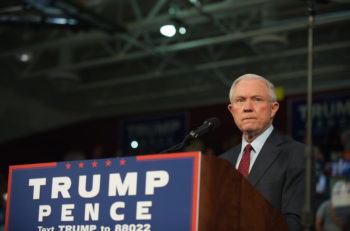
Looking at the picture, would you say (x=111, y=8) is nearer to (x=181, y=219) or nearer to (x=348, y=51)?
(x=348, y=51)

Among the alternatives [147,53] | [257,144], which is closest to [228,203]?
[257,144]

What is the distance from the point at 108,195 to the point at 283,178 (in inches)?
24.4

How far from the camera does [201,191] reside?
55.6 inches

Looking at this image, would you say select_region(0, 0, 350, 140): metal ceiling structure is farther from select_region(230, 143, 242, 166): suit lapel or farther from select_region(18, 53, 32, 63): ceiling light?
select_region(230, 143, 242, 166): suit lapel

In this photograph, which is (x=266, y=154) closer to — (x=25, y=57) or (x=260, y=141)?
(x=260, y=141)

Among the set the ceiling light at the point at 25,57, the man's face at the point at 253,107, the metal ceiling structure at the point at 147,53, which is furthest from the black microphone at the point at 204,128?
the ceiling light at the point at 25,57

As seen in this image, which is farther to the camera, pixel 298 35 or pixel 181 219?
pixel 298 35

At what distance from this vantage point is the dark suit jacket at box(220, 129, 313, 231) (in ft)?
5.88

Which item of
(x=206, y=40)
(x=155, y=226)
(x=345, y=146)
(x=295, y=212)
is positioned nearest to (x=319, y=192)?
(x=345, y=146)

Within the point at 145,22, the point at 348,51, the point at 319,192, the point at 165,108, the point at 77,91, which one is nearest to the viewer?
the point at 319,192

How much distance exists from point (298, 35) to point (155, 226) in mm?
8414

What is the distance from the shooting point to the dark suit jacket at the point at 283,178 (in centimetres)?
179

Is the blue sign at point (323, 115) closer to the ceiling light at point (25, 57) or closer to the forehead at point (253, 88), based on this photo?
the ceiling light at point (25, 57)

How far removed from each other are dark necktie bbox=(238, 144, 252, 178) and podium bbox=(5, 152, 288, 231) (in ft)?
1.02
